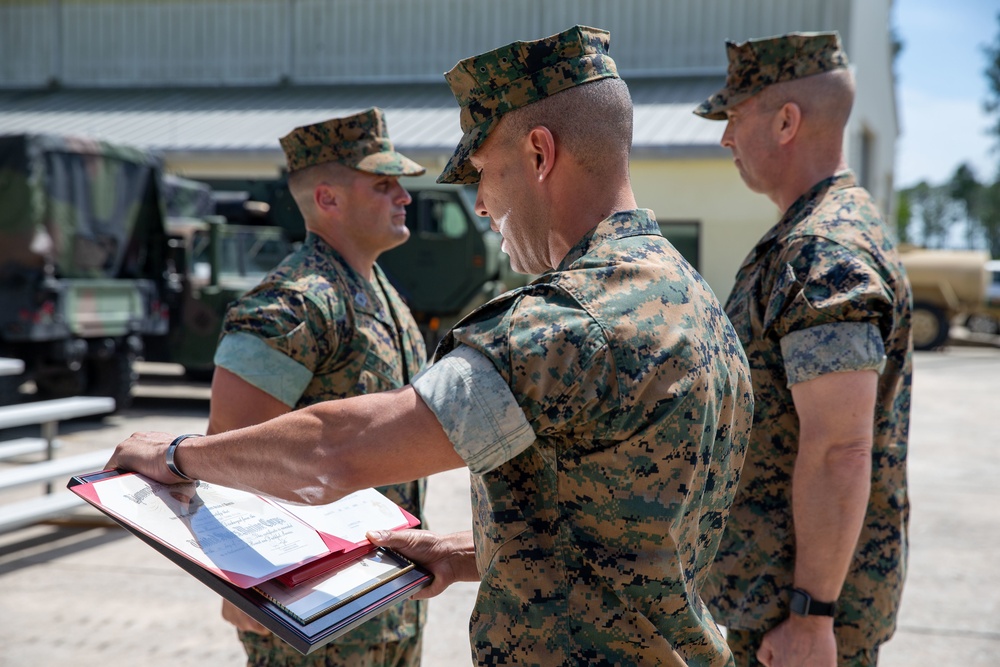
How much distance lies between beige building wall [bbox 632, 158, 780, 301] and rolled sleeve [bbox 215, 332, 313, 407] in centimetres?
1242

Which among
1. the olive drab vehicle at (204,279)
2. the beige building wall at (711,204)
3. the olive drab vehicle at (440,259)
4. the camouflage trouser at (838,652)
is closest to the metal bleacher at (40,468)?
the camouflage trouser at (838,652)

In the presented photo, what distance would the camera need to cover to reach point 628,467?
4.08 ft

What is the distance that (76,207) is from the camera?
8.57m

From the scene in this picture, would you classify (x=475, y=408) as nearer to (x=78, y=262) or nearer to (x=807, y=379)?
(x=807, y=379)

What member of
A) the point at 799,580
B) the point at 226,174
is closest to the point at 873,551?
the point at 799,580

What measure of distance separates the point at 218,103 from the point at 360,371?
1681cm

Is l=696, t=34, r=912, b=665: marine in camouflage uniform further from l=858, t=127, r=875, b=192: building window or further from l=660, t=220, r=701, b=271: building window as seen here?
l=858, t=127, r=875, b=192: building window

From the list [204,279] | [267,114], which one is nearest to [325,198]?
[204,279]

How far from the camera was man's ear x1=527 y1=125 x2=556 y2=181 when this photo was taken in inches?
53.1

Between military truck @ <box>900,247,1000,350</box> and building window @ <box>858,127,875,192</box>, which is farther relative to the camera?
building window @ <box>858,127,875,192</box>

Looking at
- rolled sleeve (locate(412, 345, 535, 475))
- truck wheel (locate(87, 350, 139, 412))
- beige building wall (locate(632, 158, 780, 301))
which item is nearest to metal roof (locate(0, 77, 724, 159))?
beige building wall (locate(632, 158, 780, 301))

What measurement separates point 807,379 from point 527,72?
3.00 feet

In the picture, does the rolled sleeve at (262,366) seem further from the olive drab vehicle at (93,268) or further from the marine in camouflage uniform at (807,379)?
the olive drab vehicle at (93,268)

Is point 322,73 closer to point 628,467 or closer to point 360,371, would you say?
point 360,371
